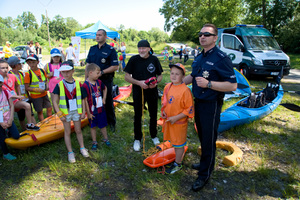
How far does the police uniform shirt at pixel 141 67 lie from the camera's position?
3.68 meters

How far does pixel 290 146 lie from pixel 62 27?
105722 mm

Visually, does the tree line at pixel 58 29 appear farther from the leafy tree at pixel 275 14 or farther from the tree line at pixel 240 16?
the leafy tree at pixel 275 14

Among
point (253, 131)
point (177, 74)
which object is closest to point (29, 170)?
point (177, 74)

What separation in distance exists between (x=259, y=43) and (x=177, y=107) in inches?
383

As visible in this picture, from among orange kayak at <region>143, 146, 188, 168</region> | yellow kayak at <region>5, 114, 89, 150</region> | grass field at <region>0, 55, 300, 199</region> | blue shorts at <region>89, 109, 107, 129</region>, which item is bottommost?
grass field at <region>0, 55, 300, 199</region>

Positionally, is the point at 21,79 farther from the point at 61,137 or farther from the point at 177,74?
the point at 177,74

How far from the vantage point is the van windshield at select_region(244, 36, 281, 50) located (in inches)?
402

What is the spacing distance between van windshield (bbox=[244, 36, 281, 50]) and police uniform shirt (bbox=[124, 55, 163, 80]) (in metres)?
8.52

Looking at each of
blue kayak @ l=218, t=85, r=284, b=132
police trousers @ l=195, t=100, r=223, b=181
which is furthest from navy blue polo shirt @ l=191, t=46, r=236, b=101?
blue kayak @ l=218, t=85, r=284, b=132

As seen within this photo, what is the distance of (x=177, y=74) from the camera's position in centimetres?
285

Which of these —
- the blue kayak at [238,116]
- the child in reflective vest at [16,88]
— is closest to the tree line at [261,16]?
the blue kayak at [238,116]

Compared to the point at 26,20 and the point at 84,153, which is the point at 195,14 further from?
the point at 26,20

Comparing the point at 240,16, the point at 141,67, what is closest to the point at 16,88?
the point at 141,67

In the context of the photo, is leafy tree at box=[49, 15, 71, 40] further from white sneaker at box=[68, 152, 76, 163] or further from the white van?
white sneaker at box=[68, 152, 76, 163]
